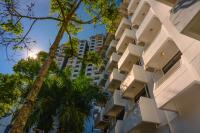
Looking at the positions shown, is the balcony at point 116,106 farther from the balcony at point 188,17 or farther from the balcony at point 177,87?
the balcony at point 188,17

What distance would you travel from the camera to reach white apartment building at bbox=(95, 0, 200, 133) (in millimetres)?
5685

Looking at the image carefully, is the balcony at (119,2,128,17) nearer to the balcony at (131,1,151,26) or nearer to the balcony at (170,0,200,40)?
the balcony at (131,1,151,26)

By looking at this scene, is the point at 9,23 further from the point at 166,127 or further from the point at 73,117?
the point at 166,127

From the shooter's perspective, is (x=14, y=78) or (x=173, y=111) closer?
(x=173, y=111)

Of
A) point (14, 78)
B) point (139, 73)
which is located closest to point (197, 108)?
point (139, 73)

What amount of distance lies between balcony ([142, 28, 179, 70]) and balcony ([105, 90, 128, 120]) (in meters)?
4.85

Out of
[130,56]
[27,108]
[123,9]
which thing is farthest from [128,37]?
[27,108]

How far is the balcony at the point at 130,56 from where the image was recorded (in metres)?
16.0

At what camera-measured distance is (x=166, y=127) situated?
939 cm

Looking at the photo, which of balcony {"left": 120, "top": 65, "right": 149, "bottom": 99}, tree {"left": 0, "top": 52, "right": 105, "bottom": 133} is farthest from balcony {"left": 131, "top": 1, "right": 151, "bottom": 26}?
tree {"left": 0, "top": 52, "right": 105, "bottom": 133}

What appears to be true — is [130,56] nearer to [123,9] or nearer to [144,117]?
[144,117]

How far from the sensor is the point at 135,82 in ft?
44.6

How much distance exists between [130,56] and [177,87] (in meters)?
8.77

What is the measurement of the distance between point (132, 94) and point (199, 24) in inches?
401
